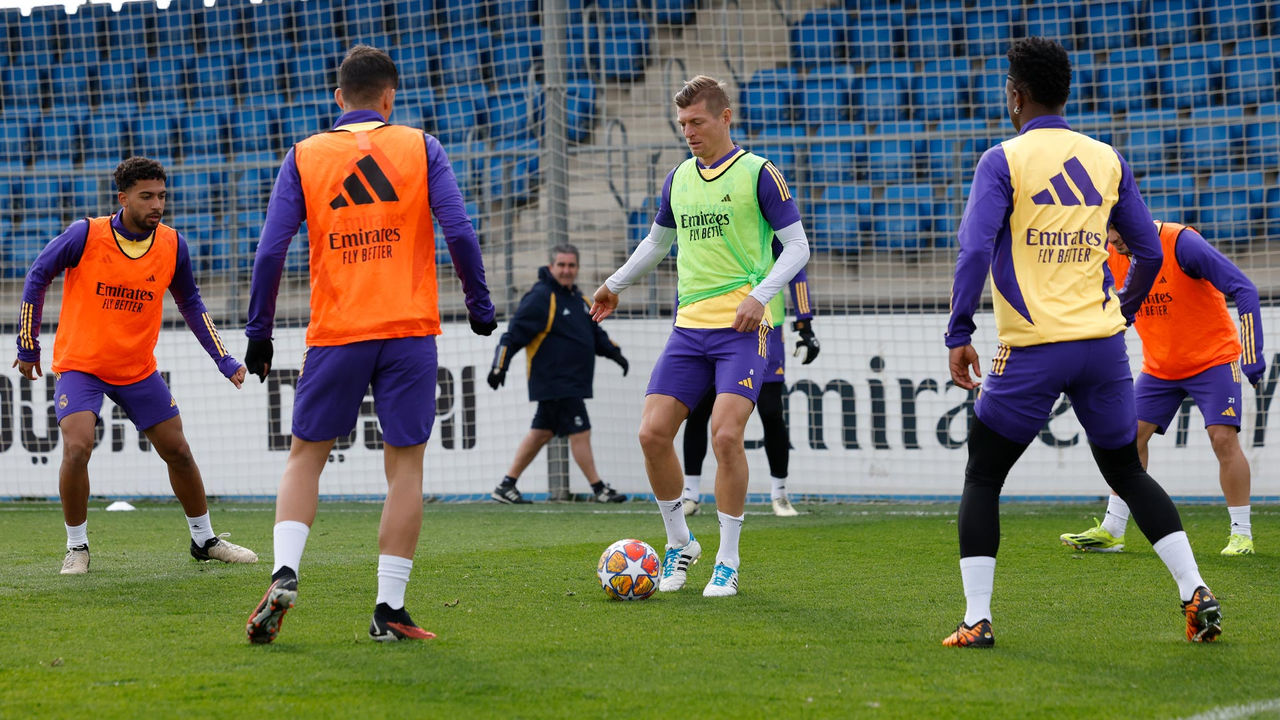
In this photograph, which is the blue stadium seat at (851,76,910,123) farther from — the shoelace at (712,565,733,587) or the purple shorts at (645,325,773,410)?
the shoelace at (712,565,733,587)

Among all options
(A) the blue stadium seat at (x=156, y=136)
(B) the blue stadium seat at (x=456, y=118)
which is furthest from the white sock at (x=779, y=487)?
(A) the blue stadium seat at (x=156, y=136)

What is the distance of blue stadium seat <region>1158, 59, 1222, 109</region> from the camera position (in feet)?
47.0

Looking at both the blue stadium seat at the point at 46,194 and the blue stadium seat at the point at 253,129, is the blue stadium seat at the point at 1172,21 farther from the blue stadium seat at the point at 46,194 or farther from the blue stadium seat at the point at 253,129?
the blue stadium seat at the point at 46,194

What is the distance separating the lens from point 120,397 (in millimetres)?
6504

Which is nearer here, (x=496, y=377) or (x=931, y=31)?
(x=496, y=377)

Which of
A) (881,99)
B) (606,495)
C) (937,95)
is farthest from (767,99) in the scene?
(606,495)

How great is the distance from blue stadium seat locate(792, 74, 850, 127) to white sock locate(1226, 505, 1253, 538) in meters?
8.08

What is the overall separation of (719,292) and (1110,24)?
1181 cm

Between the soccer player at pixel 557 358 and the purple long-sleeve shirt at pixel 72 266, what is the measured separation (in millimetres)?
4051

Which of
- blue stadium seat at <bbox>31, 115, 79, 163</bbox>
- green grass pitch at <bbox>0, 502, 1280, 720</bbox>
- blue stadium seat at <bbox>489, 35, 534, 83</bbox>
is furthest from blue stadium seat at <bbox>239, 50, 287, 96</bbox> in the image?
green grass pitch at <bbox>0, 502, 1280, 720</bbox>

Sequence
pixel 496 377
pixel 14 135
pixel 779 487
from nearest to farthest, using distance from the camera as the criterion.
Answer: pixel 779 487 → pixel 496 377 → pixel 14 135

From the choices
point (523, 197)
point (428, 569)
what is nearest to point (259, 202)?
point (523, 197)

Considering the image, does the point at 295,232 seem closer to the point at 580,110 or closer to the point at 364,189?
the point at 364,189

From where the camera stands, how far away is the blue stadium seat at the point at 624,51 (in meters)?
14.1
